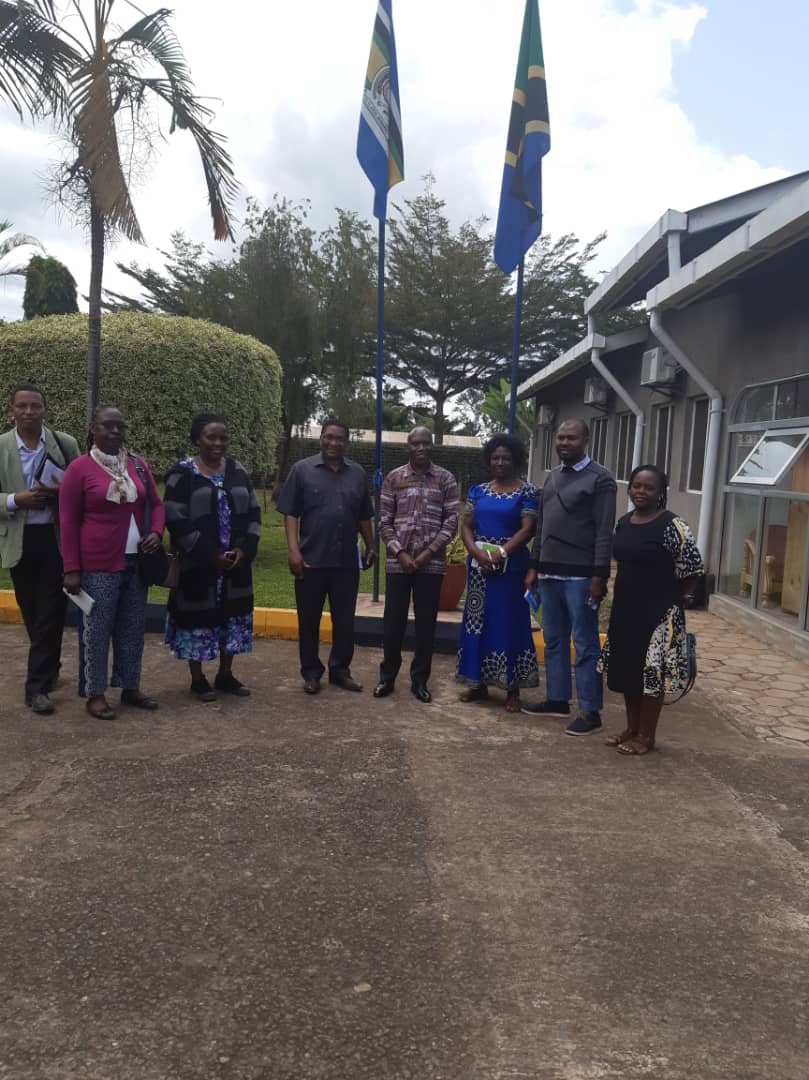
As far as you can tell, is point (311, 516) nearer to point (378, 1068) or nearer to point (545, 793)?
point (545, 793)

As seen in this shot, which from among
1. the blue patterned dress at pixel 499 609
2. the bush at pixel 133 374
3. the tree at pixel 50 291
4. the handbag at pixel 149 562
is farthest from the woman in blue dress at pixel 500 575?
the tree at pixel 50 291

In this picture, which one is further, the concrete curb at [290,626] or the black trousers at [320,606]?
the concrete curb at [290,626]

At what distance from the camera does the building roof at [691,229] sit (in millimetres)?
8234

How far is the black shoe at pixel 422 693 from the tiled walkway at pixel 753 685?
1883 mm

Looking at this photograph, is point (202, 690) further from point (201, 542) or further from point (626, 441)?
point (626, 441)

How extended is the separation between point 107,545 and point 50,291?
88.3ft

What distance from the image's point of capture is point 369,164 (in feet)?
22.5

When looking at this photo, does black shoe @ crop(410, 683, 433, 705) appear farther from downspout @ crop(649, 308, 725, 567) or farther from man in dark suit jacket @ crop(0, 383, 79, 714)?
downspout @ crop(649, 308, 725, 567)

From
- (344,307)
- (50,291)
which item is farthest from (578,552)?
(50,291)

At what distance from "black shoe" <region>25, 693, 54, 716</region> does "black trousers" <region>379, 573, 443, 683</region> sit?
1.98 metres

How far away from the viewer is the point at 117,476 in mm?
4750

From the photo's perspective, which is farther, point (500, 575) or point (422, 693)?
point (422, 693)

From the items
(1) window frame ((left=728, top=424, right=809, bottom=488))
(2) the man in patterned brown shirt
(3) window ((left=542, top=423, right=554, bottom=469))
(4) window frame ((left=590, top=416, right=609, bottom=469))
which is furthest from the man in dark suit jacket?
(3) window ((left=542, top=423, right=554, bottom=469))

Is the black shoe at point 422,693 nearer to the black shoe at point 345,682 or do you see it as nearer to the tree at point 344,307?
the black shoe at point 345,682
